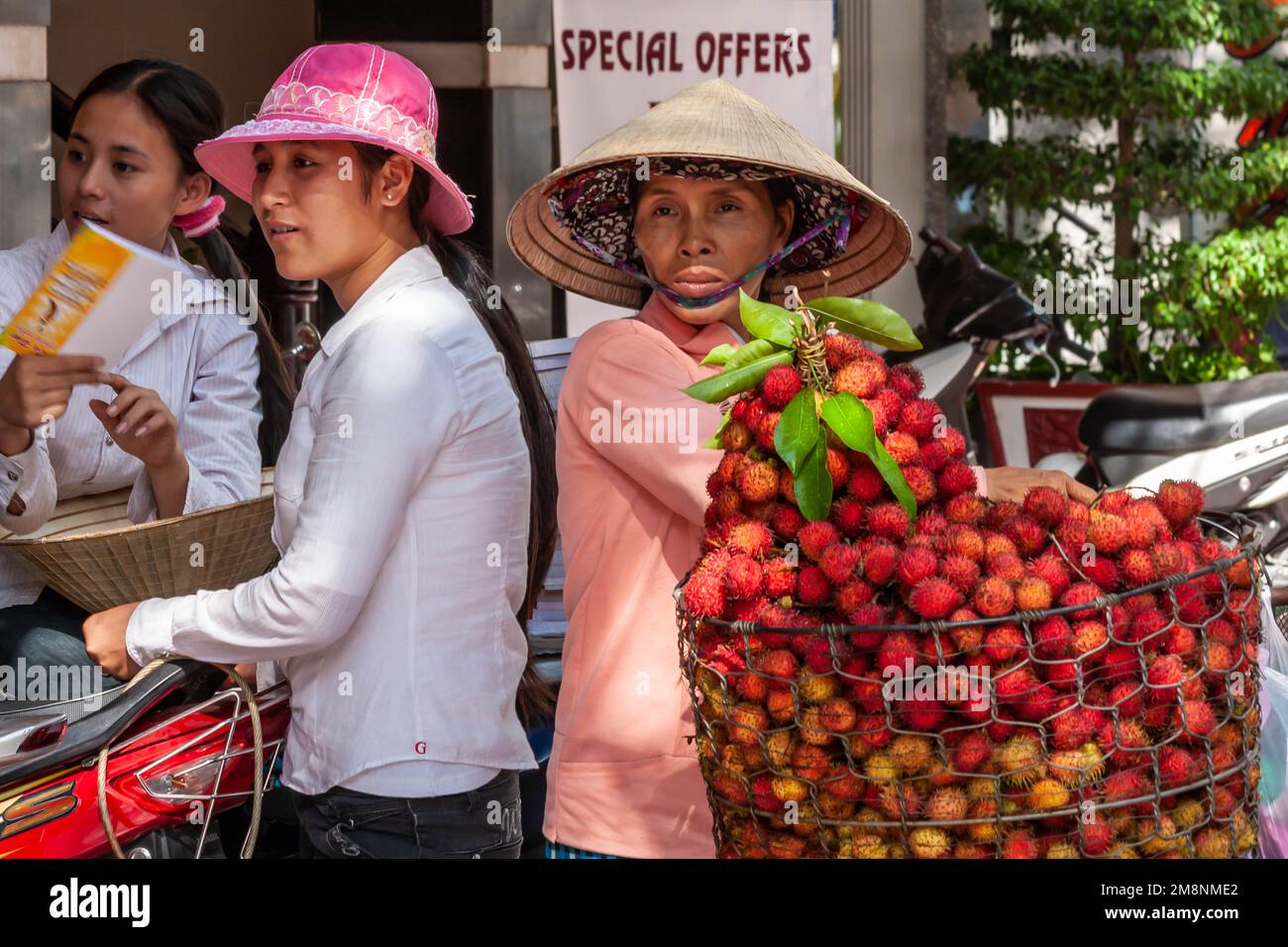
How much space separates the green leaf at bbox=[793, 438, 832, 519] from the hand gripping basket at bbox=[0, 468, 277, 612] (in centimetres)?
118

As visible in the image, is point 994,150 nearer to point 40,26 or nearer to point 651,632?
point 40,26

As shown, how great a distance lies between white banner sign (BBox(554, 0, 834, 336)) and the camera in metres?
3.92

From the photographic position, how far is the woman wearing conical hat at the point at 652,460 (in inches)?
74.1

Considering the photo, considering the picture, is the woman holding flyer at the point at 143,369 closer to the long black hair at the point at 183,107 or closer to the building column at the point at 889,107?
the long black hair at the point at 183,107

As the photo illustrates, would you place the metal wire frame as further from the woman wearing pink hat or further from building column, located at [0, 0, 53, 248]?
building column, located at [0, 0, 53, 248]

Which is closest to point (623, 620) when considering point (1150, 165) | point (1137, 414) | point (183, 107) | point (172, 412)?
point (172, 412)

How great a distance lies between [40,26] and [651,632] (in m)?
2.19

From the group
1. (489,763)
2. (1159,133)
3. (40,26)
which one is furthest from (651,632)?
(1159,133)

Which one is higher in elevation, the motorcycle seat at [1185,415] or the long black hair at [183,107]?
the long black hair at [183,107]

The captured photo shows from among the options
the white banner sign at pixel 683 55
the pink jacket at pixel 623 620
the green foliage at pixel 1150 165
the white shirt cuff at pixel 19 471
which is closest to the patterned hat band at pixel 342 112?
the pink jacket at pixel 623 620

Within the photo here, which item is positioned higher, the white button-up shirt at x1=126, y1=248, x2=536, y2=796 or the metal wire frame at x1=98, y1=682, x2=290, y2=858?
the white button-up shirt at x1=126, y1=248, x2=536, y2=796

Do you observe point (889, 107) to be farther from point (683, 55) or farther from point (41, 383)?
point (41, 383)

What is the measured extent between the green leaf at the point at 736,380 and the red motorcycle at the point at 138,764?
0.83 m

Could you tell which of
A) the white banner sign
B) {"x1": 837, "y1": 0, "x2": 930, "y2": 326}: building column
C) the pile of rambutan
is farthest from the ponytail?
{"x1": 837, "y1": 0, "x2": 930, "y2": 326}: building column
